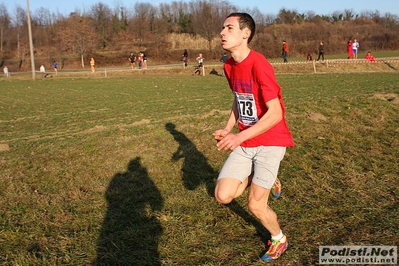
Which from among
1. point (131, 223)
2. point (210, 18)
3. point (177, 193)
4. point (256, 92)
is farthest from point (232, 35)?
point (210, 18)

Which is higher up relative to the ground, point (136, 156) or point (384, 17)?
point (384, 17)

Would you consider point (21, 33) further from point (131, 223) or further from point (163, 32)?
point (131, 223)

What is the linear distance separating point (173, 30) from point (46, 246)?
8680 centimetres

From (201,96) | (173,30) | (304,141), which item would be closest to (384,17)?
(173,30)

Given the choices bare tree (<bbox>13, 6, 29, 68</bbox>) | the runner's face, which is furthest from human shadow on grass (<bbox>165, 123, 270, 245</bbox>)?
bare tree (<bbox>13, 6, 29, 68</bbox>)

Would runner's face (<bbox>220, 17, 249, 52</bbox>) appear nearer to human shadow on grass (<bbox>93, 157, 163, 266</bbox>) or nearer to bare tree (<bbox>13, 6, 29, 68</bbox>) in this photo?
human shadow on grass (<bbox>93, 157, 163, 266</bbox>)

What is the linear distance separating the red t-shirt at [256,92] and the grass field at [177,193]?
1101mm

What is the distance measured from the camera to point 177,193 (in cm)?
557

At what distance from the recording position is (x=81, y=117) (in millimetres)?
12766

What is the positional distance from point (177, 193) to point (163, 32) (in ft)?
251

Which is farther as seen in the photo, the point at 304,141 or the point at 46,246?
the point at 304,141

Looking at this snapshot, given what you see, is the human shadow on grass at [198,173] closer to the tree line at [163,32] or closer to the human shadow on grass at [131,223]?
the human shadow on grass at [131,223]

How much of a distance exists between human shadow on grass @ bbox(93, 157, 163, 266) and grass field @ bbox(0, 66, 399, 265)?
14mm

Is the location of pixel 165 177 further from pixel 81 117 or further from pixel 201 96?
pixel 201 96
